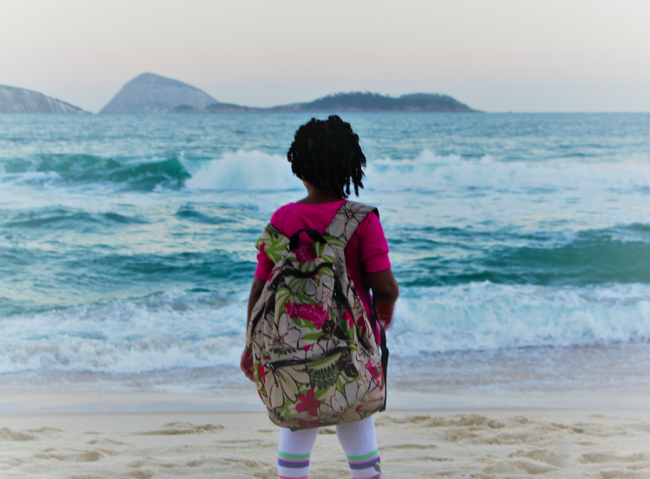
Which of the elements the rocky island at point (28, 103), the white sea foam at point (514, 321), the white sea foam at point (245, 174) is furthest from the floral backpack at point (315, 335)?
the rocky island at point (28, 103)

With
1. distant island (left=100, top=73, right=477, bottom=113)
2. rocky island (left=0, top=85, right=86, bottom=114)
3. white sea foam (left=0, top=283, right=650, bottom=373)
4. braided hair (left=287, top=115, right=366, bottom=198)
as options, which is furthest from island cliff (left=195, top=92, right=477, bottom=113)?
braided hair (left=287, top=115, right=366, bottom=198)

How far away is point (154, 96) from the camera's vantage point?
2447 centimetres

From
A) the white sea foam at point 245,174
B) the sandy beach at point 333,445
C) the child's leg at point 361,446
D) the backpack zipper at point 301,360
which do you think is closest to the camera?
the backpack zipper at point 301,360

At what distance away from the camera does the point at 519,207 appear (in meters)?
14.0

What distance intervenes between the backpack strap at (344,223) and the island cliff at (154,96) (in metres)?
22.6

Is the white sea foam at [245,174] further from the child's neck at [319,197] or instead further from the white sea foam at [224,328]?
the child's neck at [319,197]

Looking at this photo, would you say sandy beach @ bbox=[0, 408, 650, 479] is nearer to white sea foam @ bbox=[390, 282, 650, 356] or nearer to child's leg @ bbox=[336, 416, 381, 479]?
child's leg @ bbox=[336, 416, 381, 479]

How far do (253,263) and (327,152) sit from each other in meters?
7.97

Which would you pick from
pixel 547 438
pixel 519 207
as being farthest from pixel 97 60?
pixel 547 438

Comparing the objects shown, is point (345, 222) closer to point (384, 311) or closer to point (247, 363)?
point (384, 311)

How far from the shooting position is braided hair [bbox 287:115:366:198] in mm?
1359

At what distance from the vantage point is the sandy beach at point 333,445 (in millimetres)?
2293

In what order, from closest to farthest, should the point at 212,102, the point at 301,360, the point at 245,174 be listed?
the point at 301,360 < the point at 245,174 < the point at 212,102

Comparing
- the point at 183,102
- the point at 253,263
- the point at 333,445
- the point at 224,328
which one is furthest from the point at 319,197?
the point at 183,102
